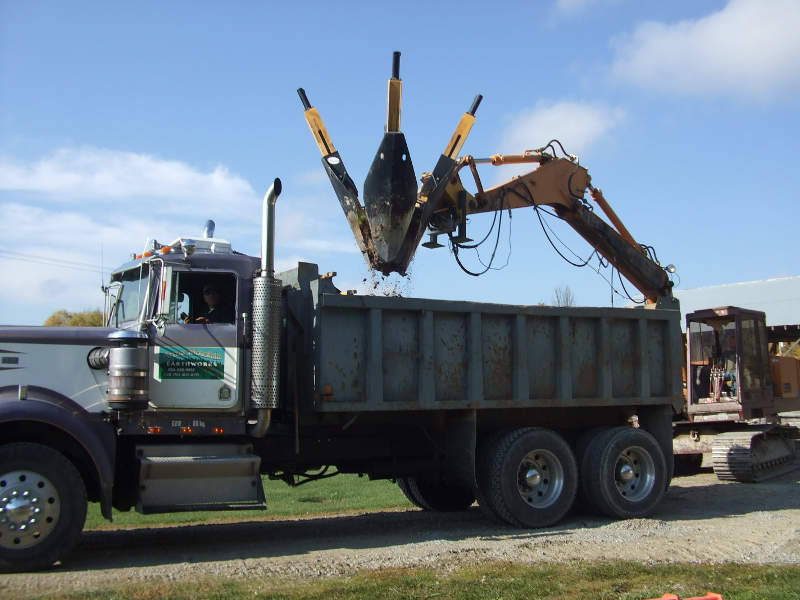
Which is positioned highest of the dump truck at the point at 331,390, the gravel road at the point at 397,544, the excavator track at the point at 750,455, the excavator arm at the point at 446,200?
the excavator arm at the point at 446,200

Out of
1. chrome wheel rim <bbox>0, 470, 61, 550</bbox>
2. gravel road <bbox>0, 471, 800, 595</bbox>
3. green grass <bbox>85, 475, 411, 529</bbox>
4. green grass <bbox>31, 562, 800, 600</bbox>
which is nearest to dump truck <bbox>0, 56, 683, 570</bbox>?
chrome wheel rim <bbox>0, 470, 61, 550</bbox>

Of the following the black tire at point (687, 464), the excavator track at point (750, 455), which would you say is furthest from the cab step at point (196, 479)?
the black tire at point (687, 464)

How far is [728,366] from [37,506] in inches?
518

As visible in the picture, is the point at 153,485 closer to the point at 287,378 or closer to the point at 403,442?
the point at 287,378

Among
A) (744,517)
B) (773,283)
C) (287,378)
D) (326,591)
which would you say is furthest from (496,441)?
(773,283)

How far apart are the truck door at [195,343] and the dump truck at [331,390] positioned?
0.02m

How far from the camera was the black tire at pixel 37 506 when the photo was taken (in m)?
7.23

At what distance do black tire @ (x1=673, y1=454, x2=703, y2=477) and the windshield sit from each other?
1189 centimetres

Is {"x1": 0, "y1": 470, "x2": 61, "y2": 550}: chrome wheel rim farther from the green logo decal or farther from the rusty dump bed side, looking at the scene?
the rusty dump bed side

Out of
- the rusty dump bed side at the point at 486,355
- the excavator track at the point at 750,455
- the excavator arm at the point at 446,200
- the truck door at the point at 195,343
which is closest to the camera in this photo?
the truck door at the point at 195,343

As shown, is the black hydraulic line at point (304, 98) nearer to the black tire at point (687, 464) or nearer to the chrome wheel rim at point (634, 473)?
the chrome wheel rim at point (634, 473)

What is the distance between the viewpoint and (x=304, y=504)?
43.0 ft

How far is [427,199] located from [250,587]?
5.52 meters

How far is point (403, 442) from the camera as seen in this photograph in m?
10.3
